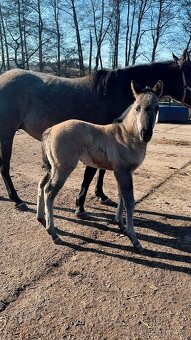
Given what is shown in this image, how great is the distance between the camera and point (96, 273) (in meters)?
3.04

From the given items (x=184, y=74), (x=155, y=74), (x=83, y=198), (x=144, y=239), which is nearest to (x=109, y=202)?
(x=83, y=198)

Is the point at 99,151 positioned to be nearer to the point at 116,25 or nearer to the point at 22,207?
the point at 22,207

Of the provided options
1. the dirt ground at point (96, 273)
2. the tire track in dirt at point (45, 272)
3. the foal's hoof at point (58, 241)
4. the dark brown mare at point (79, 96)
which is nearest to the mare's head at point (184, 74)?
the dark brown mare at point (79, 96)

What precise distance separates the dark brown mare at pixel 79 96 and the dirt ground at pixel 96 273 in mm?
614

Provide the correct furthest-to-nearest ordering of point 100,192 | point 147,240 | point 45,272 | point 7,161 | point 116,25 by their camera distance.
Answer: 1. point 116,25
2. point 100,192
3. point 7,161
4. point 147,240
5. point 45,272

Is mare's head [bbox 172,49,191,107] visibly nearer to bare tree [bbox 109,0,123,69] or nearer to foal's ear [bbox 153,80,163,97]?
foal's ear [bbox 153,80,163,97]

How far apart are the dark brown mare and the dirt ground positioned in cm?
61

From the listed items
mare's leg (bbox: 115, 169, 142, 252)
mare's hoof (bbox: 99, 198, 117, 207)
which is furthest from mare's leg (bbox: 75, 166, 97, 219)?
mare's leg (bbox: 115, 169, 142, 252)

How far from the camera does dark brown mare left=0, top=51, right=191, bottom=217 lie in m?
4.51

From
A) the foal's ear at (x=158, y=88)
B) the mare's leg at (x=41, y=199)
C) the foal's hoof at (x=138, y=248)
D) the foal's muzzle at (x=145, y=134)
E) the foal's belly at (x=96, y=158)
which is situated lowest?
the foal's hoof at (x=138, y=248)

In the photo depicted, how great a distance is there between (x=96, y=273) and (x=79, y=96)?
261 cm

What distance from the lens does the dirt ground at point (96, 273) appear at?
7.66 feet

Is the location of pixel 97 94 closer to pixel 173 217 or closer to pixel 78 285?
pixel 173 217

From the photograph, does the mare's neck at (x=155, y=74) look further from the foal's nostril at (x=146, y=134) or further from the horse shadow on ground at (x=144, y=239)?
the horse shadow on ground at (x=144, y=239)
